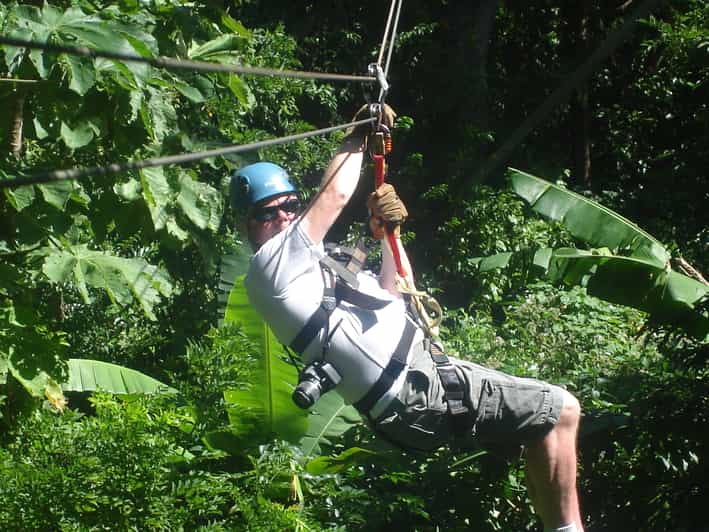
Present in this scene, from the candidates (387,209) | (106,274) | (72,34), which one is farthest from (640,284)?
(72,34)

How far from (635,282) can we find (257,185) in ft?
7.59

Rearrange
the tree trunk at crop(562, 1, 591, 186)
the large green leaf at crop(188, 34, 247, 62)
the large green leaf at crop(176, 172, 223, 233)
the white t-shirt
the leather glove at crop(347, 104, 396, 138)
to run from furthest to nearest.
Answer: the tree trunk at crop(562, 1, 591, 186), the large green leaf at crop(188, 34, 247, 62), the large green leaf at crop(176, 172, 223, 233), the leather glove at crop(347, 104, 396, 138), the white t-shirt

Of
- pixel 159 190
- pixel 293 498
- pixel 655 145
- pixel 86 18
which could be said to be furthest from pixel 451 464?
pixel 655 145

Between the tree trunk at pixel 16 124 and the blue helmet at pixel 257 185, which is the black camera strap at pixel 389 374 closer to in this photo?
the blue helmet at pixel 257 185

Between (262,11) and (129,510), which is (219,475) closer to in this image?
(129,510)

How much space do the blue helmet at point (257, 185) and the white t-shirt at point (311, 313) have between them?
266 mm

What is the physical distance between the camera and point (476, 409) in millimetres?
3775

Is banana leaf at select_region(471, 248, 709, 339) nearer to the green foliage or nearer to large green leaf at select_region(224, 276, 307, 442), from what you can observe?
large green leaf at select_region(224, 276, 307, 442)

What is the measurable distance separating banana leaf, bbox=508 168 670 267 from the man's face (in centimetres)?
231

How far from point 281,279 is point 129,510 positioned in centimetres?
118

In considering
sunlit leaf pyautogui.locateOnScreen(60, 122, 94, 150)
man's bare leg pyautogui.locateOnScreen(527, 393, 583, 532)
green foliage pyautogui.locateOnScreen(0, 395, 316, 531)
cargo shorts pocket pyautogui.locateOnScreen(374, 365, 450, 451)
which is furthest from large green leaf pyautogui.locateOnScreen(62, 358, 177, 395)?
→ man's bare leg pyautogui.locateOnScreen(527, 393, 583, 532)

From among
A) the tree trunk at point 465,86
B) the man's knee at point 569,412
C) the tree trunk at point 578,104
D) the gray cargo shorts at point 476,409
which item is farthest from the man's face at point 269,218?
the tree trunk at point 578,104

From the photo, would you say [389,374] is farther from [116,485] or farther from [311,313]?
[116,485]

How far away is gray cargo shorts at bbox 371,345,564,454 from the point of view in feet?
12.2
